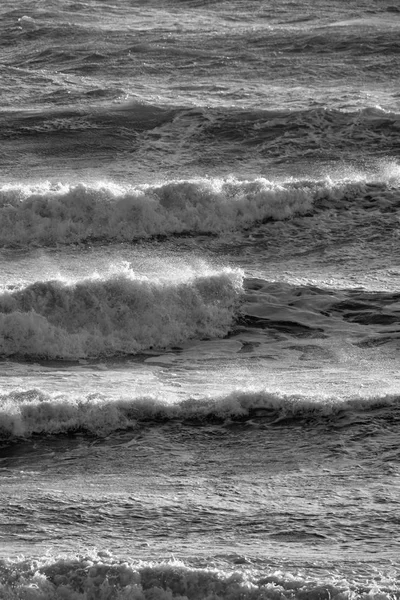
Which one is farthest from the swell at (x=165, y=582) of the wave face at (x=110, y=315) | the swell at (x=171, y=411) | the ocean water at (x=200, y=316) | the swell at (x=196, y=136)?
the swell at (x=196, y=136)

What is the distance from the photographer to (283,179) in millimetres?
15883

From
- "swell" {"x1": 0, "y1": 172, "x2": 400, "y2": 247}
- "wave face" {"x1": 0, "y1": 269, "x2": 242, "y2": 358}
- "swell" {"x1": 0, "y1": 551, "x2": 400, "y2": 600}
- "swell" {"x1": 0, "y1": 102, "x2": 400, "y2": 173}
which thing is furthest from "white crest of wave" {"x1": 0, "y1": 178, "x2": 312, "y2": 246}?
"swell" {"x1": 0, "y1": 551, "x2": 400, "y2": 600}

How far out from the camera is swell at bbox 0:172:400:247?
1434 cm

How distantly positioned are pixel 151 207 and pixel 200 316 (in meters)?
3.19

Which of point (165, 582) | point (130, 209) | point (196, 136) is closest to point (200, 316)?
point (130, 209)

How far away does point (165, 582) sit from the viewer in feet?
22.4

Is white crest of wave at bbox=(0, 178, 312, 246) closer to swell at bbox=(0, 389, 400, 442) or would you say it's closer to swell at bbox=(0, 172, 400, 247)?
swell at bbox=(0, 172, 400, 247)

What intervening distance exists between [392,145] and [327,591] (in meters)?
11.5

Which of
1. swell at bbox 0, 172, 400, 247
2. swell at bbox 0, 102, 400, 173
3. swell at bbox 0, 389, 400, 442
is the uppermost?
swell at bbox 0, 102, 400, 173

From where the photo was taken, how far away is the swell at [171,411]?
9.38 m

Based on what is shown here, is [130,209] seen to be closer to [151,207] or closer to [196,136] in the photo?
[151,207]

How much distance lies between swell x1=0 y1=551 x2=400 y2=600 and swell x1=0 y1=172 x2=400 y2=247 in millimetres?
7586

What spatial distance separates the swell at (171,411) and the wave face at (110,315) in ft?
5.19

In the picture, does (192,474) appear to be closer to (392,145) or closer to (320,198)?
(320,198)
